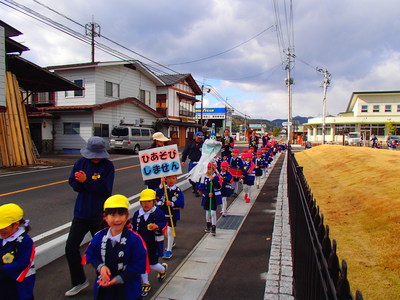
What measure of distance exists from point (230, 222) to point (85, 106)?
1914 centimetres

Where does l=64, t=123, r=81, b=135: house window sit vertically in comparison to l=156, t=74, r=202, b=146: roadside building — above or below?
below

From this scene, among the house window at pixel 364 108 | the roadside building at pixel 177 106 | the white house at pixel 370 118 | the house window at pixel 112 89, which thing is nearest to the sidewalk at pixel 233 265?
the house window at pixel 112 89

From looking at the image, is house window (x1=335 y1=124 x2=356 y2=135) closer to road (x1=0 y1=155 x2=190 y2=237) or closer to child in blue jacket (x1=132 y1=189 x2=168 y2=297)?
road (x1=0 y1=155 x2=190 y2=237)

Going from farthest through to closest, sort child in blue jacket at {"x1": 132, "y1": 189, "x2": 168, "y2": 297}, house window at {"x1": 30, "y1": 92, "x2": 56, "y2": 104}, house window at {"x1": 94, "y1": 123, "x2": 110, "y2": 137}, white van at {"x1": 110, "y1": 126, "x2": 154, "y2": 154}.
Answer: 1. house window at {"x1": 30, "y1": 92, "x2": 56, "y2": 104}
2. house window at {"x1": 94, "y1": 123, "x2": 110, "y2": 137}
3. white van at {"x1": 110, "y1": 126, "x2": 154, "y2": 154}
4. child in blue jacket at {"x1": 132, "y1": 189, "x2": 168, "y2": 297}

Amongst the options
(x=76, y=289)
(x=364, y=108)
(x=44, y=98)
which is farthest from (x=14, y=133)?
(x=364, y=108)

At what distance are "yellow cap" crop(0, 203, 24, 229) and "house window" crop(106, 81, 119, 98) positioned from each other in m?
23.9

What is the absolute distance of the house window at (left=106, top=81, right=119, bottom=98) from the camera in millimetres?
25044

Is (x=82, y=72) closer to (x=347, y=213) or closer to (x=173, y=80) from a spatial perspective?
(x=173, y=80)

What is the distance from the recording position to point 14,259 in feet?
8.12

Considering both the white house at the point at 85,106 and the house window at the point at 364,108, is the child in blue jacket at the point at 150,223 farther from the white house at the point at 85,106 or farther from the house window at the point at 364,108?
the house window at the point at 364,108

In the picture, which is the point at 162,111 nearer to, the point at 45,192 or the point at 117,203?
the point at 45,192

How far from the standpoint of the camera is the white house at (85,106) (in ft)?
74.1

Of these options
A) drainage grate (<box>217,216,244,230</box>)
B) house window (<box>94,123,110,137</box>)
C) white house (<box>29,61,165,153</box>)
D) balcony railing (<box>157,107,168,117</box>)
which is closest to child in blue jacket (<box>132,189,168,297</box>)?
drainage grate (<box>217,216,244,230</box>)

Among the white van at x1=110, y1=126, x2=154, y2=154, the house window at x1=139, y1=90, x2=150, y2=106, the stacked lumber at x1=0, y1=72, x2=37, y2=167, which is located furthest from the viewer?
the house window at x1=139, y1=90, x2=150, y2=106
